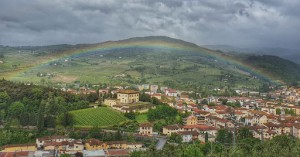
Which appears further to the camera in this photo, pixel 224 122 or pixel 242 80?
pixel 242 80

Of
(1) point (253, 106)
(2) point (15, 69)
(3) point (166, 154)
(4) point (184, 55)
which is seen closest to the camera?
(3) point (166, 154)

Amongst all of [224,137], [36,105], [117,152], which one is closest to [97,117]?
[36,105]

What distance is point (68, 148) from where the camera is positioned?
80.4 ft

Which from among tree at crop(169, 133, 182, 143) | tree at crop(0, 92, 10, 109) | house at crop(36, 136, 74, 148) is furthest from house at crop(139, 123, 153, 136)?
tree at crop(0, 92, 10, 109)

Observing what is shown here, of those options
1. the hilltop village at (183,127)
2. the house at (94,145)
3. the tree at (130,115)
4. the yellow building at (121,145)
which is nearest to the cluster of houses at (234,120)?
the hilltop village at (183,127)

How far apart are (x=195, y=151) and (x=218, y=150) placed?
2623mm

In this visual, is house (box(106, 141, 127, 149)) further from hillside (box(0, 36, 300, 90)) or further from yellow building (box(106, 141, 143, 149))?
hillside (box(0, 36, 300, 90))

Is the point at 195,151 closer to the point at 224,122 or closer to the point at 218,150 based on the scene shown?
the point at 218,150

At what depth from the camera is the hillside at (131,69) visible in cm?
6619

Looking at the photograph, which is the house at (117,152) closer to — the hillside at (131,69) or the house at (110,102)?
the house at (110,102)

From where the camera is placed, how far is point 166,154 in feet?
63.1

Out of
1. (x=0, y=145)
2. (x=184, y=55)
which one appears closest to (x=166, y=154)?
(x=0, y=145)

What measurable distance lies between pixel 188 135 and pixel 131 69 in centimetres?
5581

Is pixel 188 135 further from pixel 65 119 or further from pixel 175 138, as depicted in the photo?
pixel 65 119
